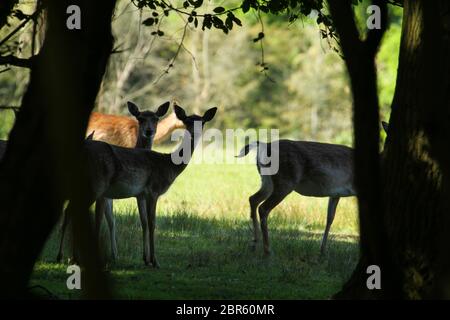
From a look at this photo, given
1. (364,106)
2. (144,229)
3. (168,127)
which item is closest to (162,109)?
(144,229)

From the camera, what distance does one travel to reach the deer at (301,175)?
10578 millimetres

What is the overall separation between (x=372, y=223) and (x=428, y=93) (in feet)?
2.41

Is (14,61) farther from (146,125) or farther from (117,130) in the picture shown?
(117,130)

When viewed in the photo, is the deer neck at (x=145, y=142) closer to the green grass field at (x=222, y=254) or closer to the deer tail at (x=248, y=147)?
the green grass field at (x=222, y=254)

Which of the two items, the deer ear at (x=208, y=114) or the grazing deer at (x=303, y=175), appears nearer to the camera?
the grazing deer at (x=303, y=175)

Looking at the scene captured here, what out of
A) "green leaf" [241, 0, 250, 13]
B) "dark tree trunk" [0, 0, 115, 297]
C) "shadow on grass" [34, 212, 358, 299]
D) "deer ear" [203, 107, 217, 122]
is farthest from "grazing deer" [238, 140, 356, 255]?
"dark tree trunk" [0, 0, 115, 297]

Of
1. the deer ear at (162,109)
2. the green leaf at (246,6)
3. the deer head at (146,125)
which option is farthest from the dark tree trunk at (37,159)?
the deer ear at (162,109)

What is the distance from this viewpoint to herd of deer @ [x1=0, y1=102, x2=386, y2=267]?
9.14 meters

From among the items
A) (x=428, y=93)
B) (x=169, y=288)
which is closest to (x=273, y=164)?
(x=169, y=288)

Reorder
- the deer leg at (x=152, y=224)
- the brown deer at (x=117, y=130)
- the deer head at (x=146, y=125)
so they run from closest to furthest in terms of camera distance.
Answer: the deer leg at (x=152, y=224) → the deer head at (x=146, y=125) → the brown deer at (x=117, y=130)

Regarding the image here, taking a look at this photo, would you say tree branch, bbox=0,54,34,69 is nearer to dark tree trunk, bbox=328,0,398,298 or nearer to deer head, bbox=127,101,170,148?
dark tree trunk, bbox=328,0,398,298

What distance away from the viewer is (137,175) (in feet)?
30.9
